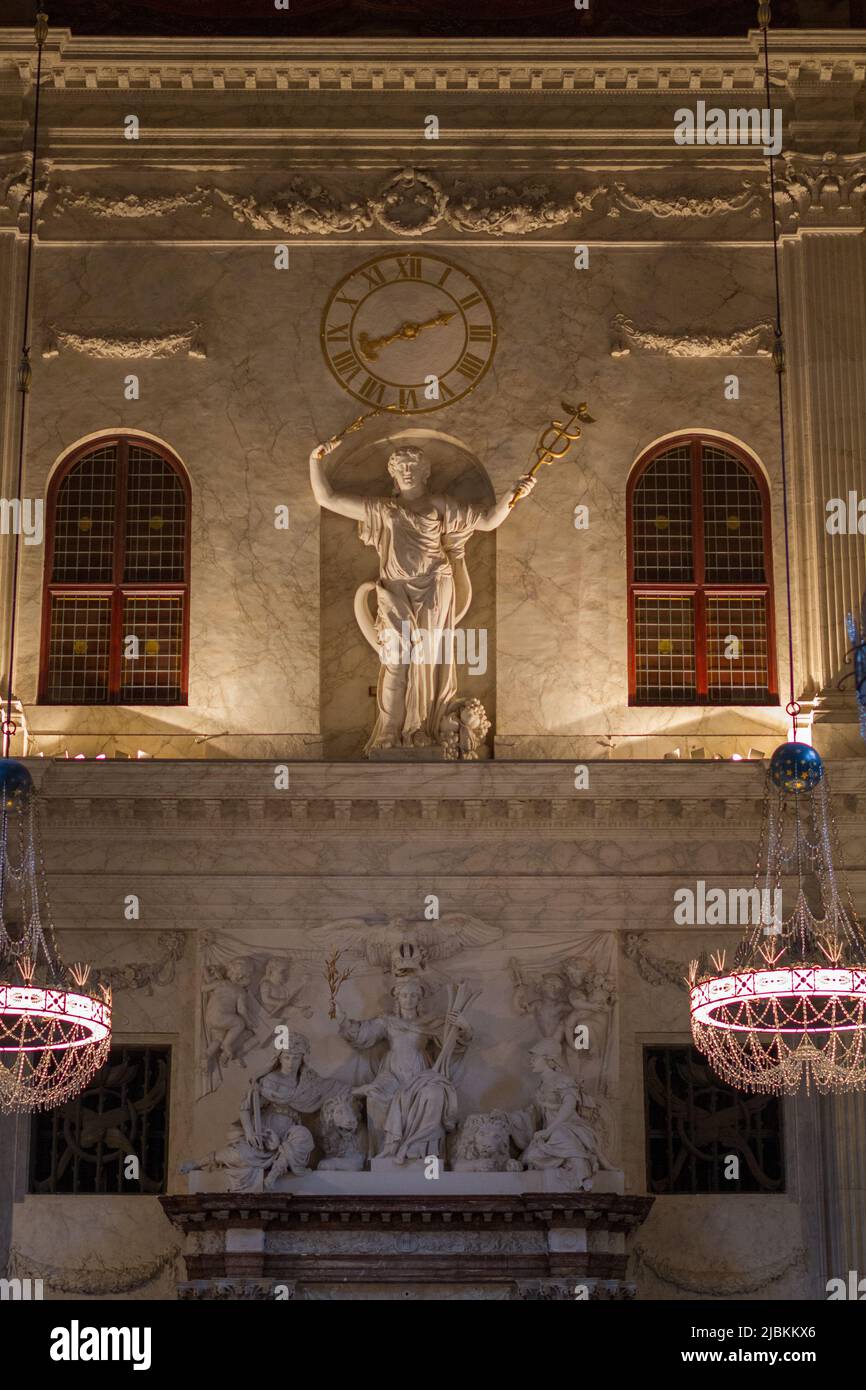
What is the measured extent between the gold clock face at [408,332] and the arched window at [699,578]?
169 centimetres

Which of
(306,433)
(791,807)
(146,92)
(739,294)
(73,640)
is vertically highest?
(146,92)

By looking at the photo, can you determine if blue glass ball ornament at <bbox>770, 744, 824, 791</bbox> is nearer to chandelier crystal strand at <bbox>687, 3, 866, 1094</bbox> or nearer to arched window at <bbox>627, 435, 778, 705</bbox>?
chandelier crystal strand at <bbox>687, 3, 866, 1094</bbox>

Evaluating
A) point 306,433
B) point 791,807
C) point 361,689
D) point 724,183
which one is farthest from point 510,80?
point 791,807

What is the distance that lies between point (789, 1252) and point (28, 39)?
1122 centimetres

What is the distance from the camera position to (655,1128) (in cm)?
1708

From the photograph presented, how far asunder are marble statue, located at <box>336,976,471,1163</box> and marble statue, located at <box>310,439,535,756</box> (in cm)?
208

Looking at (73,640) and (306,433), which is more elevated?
(306,433)

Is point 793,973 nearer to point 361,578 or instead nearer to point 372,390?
point 361,578

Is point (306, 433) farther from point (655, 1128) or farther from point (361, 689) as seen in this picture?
point (655, 1128)

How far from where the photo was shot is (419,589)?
1805 centimetres

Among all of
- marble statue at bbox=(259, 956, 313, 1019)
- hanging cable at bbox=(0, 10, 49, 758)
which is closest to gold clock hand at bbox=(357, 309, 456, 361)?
hanging cable at bbox=(0, 10, 49, 758)

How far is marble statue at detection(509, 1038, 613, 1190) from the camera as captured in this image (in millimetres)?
16000

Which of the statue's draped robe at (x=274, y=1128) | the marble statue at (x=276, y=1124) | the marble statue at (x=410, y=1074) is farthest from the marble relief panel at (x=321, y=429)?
the statue's draped robe at (x=274, y=1128)

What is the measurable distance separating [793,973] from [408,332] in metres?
6.87
